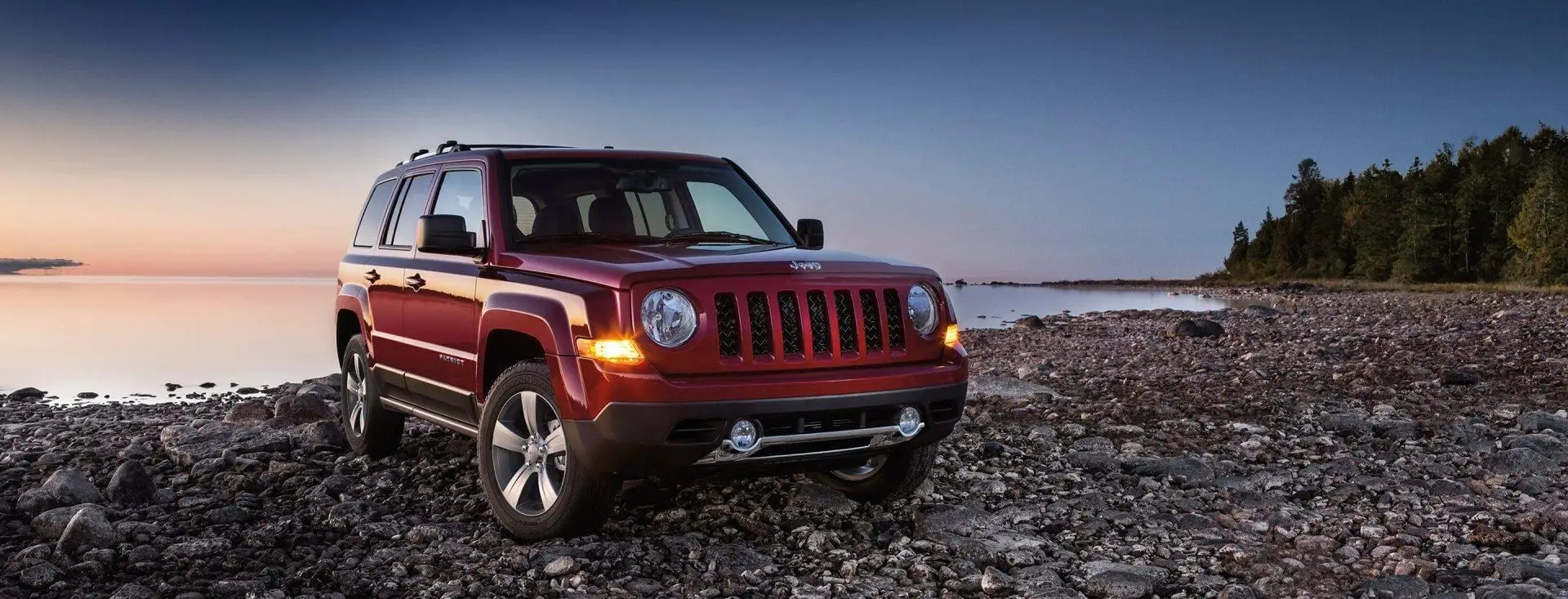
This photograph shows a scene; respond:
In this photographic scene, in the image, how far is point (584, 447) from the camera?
5336mm

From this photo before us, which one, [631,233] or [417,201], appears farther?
[417,201]

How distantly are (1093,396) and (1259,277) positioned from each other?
108679 mm

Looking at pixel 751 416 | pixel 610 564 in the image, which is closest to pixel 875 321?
pixel 751 416

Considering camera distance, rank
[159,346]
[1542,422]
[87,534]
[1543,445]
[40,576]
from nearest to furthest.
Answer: [40,576] < [87,534] < [1543,445] < [1542,422] < [159,346]

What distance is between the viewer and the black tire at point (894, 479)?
6531 millimetres

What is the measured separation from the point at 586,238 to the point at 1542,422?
24.9 feet

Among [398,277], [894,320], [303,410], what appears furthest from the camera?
[303,410]

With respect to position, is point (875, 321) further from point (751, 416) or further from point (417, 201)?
point (417, 201)

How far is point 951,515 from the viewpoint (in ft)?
21.1

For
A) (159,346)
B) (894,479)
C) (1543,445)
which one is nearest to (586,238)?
(894,479)

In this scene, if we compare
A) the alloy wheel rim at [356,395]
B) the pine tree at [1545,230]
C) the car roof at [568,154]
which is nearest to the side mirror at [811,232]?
the car roof at [568,154]

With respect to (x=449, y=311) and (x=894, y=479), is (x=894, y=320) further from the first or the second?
(x=449, y=311)

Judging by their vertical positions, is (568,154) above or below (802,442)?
above

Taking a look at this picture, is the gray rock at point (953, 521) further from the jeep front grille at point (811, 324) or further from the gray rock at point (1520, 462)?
the gray rock at point (1520, 462)
